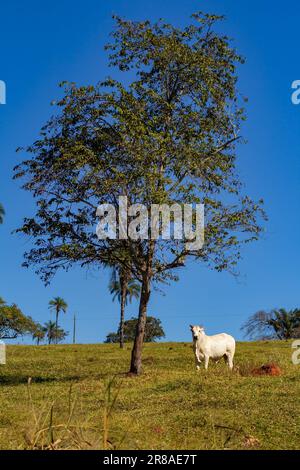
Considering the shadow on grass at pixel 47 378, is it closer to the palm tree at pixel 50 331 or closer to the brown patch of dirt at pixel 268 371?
the brown patch of dirt at pixel 268 371

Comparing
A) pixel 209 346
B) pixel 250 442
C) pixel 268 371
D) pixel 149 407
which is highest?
pixel 209 346

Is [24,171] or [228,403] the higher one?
[24,171]

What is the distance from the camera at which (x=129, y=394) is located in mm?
23078

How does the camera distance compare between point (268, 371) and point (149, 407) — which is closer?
point (149, 407)

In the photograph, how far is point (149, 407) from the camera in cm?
1889

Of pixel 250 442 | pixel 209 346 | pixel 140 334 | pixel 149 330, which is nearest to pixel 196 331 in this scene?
pixel 209 346

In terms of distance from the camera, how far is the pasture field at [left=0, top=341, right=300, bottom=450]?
14.0ft

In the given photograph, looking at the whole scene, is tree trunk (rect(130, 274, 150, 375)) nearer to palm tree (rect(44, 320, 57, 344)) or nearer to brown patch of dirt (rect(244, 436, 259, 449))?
brown patch of dirt (rect(244, 436, 259, 449))

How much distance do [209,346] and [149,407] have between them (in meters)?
10.6

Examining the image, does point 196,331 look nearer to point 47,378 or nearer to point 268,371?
point 268,371
